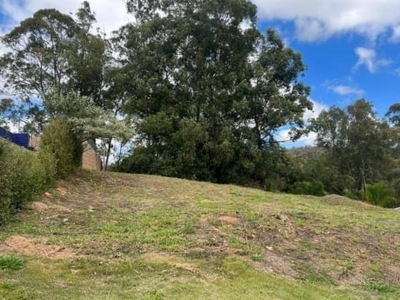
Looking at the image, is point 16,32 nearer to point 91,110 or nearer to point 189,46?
point 189,46

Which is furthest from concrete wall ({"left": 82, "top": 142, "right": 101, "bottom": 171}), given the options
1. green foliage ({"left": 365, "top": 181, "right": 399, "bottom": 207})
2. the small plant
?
the small plant

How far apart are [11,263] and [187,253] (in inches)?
79.8

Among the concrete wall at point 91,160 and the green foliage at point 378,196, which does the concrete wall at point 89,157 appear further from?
the green foliage at point 378,196

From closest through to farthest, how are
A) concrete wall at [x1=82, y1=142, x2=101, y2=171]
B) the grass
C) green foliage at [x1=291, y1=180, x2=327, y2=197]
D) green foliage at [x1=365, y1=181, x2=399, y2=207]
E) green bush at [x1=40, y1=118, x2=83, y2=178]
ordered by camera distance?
the grass < green bush at [x1=40, y1=118, x2=83, y2=178] < green foliage at [x1=365, y1=181, x2=399, y2=207] < concrete wall at [x1=82, y1=142, x2=101, y2=171] < green foliage at [x1=291, y1=180, x2=327, y2=197]

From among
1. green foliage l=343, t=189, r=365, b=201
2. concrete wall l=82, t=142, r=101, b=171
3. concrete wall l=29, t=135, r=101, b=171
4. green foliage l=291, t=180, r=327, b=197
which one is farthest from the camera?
green foliage l=291, t=180, r=327, b=197

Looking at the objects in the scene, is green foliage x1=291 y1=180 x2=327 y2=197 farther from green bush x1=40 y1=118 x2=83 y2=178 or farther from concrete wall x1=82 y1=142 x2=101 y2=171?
green bush x1=40 y1=118 x2=83 y2=178

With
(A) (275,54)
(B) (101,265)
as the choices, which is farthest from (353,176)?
(B) (101,265)

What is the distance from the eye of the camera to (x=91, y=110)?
11172 mm

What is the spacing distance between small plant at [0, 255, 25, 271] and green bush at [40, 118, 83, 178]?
5.28 metres

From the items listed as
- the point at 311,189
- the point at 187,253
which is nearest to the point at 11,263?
the point at 187,253

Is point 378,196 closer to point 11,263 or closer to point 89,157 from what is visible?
point 89,157

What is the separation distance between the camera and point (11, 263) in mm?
4355

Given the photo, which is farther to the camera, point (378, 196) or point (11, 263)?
point (378, 196)

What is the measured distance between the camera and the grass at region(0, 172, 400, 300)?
4121 millimetres
